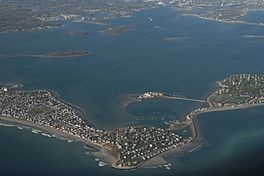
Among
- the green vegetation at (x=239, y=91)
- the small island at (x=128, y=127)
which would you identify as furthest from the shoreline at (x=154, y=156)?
the green vegetation at (x=239, y=91)

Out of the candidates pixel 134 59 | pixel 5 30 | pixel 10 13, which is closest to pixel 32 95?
pixel 134 59

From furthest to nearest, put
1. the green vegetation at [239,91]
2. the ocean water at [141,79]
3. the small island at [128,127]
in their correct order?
the green vegetation at [239,91], the small island at [128,127], the ocean water at [141,79]

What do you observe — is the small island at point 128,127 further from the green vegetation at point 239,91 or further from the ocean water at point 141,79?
the ocean water at point 141,79

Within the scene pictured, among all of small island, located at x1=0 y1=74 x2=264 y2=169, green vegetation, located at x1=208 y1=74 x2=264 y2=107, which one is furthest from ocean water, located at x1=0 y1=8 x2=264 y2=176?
green vegetation, located at x1=208 y1=74 x2=264 y2=107

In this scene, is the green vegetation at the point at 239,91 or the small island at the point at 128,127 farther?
the green vegetation at the point at 239,91

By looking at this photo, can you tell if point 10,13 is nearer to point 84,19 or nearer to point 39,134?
point 84,19

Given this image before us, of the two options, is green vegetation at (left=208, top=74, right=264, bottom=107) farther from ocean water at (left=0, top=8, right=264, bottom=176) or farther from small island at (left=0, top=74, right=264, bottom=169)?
ocean water at (left=0, top=8, right=264, bottom=176)

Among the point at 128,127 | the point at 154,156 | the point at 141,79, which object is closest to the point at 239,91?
the point at 141,79
